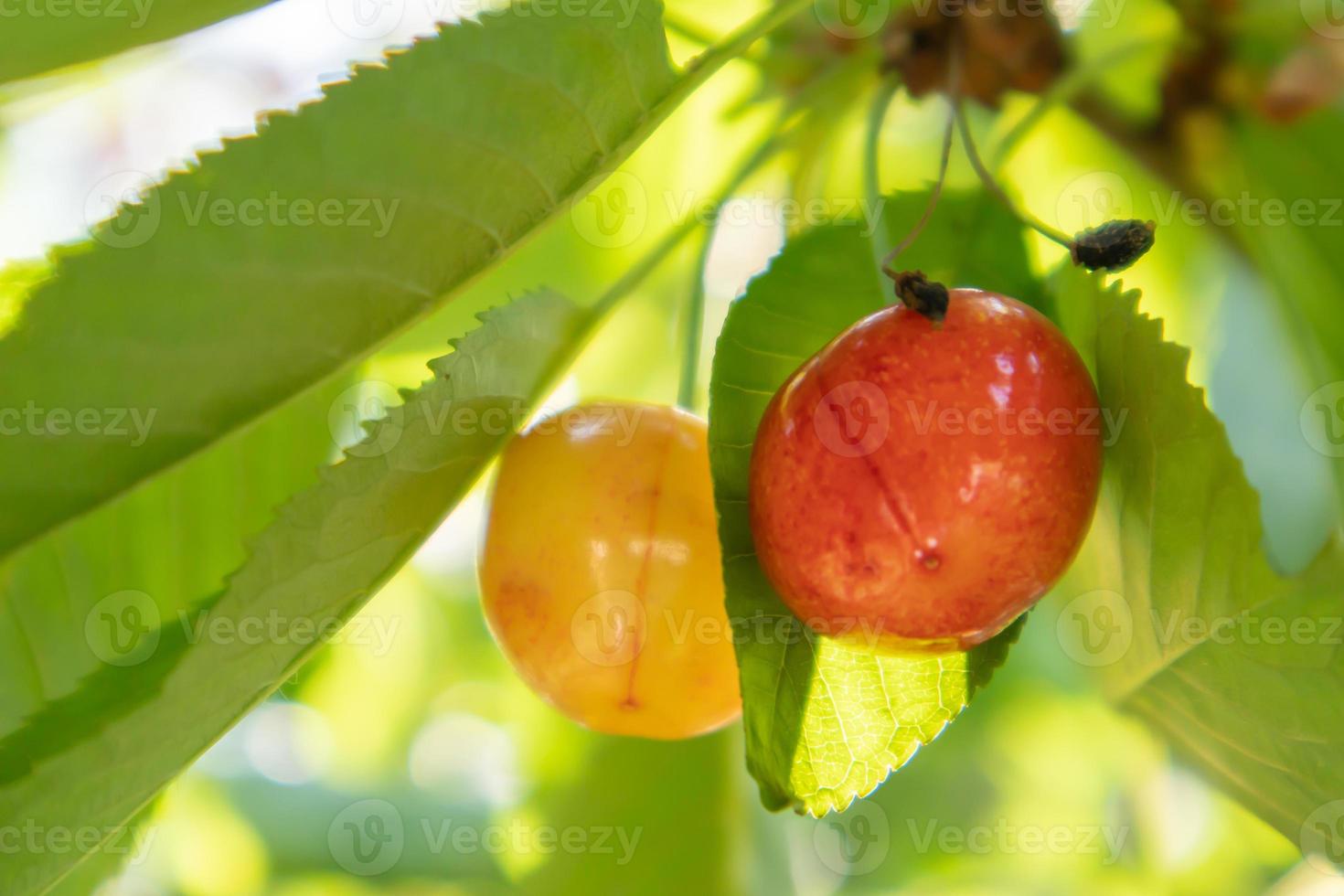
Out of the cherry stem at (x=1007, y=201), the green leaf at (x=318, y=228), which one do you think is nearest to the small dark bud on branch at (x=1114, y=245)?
the cherry stem at (x=1007, y=201)

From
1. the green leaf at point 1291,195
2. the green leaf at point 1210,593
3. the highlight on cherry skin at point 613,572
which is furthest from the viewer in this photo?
the green leaf at point 1291,195

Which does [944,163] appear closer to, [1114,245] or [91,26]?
[1114,245]

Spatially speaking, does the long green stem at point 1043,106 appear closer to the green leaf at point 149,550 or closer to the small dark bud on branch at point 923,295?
the small dark bud on branch at point 923,295

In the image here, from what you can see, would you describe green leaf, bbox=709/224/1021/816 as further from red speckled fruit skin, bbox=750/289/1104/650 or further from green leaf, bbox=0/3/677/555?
green leaf, bbox=0/3/677/555

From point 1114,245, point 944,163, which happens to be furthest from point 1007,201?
point 1114,245

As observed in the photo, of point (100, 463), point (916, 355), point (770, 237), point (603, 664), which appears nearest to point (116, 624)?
point (100, 463)

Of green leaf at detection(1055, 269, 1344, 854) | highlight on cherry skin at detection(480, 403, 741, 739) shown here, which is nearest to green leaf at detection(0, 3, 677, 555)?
highlight on cherry skin at detection(480, 403, 741, 739)
